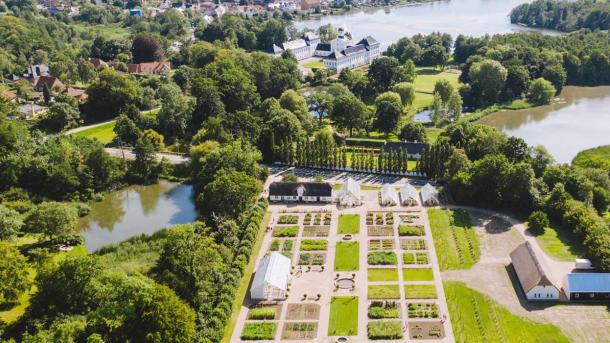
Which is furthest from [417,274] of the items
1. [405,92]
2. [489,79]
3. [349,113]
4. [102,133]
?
[489,79]

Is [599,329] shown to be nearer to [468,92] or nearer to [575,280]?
[575,280]

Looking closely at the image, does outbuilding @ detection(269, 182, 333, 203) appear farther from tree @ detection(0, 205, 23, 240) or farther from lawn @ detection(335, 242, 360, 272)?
tree @ detection(0, 205, 23, 240)

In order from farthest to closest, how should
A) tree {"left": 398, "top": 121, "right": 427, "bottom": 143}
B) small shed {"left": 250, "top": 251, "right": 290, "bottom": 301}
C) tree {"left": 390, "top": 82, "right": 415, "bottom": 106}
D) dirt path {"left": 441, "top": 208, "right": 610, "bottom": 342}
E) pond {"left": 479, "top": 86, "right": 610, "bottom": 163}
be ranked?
1. tree {"left": 390, "top": 82, "right": 415, "bottom": 106}
2. pond {"left": 479, "top": 86, "right": 610, "bottom": 163}
3. tree {"left": 398, "top": 121, "right": 427, "bottom": 143}
4. small shed {"left": 250, "top": 251, "right": 290, "bottom": 301}
5. dirt path {"left": 441, "top": 208, "right": 610, "bottom": 342}

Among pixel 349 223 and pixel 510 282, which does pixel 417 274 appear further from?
pixel 349 223

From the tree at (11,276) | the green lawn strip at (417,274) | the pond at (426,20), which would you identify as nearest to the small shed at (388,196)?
the green lawn strip at (417,274)

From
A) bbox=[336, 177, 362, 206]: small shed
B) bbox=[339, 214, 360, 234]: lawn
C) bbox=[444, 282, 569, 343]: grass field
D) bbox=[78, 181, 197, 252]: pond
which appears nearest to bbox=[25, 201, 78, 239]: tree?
bbox=[78, 181, 197, 252]: pond

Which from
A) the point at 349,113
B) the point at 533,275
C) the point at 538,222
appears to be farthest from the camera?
the point at 349,113

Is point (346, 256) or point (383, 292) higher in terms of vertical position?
point (346, 256)
